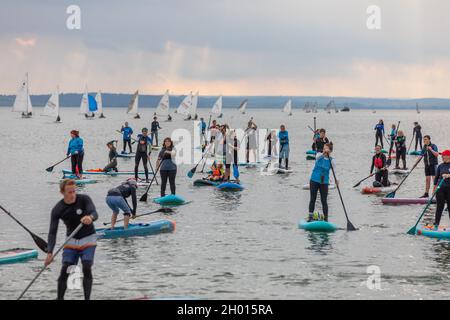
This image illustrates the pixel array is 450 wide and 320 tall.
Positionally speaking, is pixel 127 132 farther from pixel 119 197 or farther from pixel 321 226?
pixel 119 197

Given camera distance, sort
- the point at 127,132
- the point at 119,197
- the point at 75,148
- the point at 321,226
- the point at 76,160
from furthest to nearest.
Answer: the point at 127,132 < the point at 76,160 < the point at 75,148 < the point at 321,226 < the point at 119,197

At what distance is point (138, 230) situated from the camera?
1823 centimetres

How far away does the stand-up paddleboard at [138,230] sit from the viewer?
17.9 metres

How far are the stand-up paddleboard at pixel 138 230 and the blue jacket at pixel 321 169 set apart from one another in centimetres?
381

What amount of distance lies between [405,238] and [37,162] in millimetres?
30854

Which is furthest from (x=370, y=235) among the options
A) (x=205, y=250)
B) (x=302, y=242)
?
(x=205, y=250)

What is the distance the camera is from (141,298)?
11.9 m

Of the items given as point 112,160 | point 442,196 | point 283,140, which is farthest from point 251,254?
point 283,140

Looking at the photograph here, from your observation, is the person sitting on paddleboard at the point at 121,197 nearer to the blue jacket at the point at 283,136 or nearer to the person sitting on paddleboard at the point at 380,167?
the person sitting on paddleboard at the point at 380,167

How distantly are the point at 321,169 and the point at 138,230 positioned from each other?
15.5 feet

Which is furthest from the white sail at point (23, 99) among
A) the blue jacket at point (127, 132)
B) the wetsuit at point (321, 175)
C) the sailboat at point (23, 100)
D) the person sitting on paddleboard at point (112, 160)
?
the wetsuit at point (321, 175)

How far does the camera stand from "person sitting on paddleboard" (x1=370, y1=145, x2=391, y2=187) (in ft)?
88.6

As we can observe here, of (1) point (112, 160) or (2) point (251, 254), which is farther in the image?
(1) point (112, 160)
